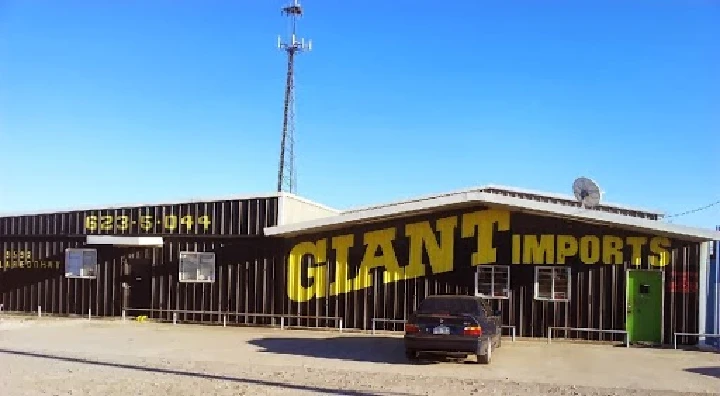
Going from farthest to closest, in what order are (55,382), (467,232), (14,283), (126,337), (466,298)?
(14,283) < (467,232) < (126,337) < (466,298) < (55,382)

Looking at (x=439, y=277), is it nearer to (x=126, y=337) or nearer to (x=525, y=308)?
(x=525, y=308)

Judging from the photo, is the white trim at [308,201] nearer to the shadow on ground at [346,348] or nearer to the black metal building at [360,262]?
the black metal building at [360,262]

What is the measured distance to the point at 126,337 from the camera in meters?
20.5

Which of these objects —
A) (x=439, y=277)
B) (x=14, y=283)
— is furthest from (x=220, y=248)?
(x=14, y=283)

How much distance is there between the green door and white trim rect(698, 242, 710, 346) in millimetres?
950

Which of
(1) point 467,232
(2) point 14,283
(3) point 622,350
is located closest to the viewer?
(3) point 622,350

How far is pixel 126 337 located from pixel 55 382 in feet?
26.7

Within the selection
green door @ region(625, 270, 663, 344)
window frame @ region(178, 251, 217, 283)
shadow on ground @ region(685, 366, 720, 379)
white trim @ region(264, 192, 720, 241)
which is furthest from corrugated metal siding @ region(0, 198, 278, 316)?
shadow on ground @ region(685, 366, 720, 379)

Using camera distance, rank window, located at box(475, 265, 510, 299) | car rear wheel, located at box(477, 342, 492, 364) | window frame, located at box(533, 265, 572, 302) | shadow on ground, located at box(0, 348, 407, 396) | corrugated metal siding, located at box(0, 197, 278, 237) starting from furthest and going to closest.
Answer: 1. corrugated metal siding, located at box(0, 197, 278, 237)
2. window, located at box(475, 265, 510, 299)
3. window frame, located at box(533, 265, 572, 302)
4. car rear wheel, located at box(477, 342, 492, 364)
5. shadow on ground, located at box(0, 348, 407, 396)

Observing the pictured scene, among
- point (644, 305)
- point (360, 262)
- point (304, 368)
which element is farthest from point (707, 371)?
point (360, 262)

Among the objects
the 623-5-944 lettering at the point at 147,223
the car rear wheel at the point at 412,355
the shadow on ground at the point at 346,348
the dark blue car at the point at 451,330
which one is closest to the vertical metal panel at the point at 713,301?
the dark blue car at the point at 451,330

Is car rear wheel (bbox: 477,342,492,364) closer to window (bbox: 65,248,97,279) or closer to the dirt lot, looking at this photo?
the dirt lot

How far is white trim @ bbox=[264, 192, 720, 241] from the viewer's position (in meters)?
19.6

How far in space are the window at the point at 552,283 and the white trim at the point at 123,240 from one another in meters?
12.6
